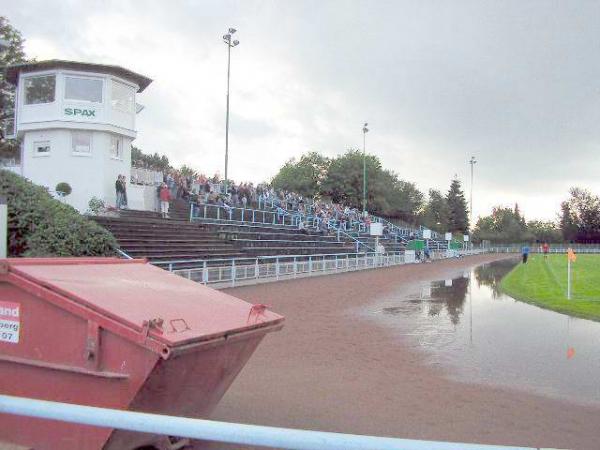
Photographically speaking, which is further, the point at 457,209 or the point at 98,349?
the point at 457,209

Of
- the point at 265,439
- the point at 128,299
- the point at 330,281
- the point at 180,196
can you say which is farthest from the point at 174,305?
the point at 180,196

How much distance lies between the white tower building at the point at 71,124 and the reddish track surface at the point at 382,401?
54.3 feet

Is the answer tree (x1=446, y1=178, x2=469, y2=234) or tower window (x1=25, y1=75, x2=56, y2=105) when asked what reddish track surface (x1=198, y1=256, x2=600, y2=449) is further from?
tree (x1=446, y1=178, x2=469, y2=234)

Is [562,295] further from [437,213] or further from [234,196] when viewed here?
[437,213]

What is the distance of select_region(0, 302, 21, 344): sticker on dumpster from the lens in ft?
15.0

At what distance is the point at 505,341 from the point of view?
12078 mm

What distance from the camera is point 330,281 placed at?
2700 cm

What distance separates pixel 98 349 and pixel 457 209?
412 ft

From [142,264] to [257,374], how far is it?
3.12 meters

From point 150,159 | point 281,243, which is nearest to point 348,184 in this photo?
point 150,159

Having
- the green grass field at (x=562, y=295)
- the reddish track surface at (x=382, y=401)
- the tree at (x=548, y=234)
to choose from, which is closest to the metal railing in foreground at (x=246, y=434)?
the reddish track surface at (x=382, y=401)

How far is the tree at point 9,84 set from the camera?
1558 inches

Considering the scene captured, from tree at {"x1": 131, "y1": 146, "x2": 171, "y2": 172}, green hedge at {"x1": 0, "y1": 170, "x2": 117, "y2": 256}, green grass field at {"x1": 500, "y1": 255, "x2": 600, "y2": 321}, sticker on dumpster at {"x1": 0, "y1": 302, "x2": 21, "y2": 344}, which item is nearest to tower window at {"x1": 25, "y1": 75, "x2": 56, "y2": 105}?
green hedge at {"x1": 0, "y1": 170, "x2": 117, "y2": 256}

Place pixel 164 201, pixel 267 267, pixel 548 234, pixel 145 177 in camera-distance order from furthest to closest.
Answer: pixel 548 234
pixel 145 177
pixel 164 201
pixel 267 267
